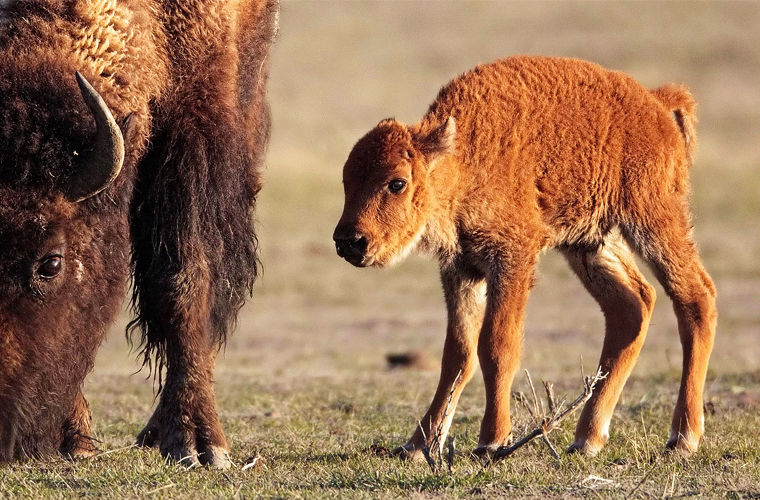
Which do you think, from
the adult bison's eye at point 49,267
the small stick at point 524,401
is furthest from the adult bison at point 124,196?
the small stick at point 524,401

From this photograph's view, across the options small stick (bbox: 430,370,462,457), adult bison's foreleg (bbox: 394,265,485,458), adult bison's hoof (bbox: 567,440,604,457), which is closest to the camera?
small stick (bbox: 430,370,462,457)

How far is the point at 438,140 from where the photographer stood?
6496mm

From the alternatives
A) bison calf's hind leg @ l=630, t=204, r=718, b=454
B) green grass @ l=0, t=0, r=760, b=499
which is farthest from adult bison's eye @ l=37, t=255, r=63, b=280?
bison calf's hind leg @ l=630, t=204, r=718, b=454

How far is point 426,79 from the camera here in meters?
42.7

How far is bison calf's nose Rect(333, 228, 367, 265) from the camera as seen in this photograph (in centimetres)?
630

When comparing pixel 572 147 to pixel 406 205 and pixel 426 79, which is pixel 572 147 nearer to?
pixel 406 205

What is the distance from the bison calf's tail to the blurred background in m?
1.75

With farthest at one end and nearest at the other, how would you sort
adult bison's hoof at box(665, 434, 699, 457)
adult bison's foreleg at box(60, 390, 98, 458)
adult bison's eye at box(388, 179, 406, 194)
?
1. adult bison's foreleg at box(60, 390, 98, 458)
2. adult bison's hoof at box(665, 434, 699, 457)
3. adult bison's eye at box(388, 179, 406, 194)

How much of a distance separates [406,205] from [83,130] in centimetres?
166

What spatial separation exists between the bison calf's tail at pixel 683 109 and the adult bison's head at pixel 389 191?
5.35 ft

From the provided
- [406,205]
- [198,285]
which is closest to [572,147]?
[406,205]

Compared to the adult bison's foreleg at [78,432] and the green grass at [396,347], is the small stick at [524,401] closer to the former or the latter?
the green grass at [396,347]

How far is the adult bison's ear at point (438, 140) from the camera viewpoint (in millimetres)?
6484

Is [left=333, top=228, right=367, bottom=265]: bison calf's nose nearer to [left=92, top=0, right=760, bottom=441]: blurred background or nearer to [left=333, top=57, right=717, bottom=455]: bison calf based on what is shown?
[left=333, top=57, right=717, bottom=455]: bison calf
